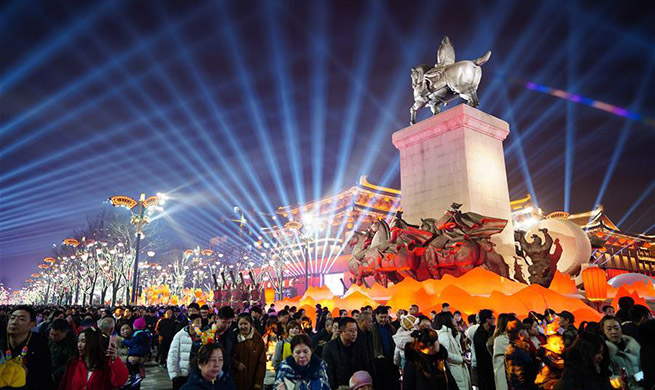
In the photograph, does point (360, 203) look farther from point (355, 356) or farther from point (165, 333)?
point (355, 356)

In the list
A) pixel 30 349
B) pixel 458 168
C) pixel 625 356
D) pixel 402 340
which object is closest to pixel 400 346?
pixel 402 340

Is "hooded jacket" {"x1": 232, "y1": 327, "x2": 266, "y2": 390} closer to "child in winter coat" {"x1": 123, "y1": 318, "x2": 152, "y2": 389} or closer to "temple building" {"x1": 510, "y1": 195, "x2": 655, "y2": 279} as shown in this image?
"child in winter coat" {"x1": 123, "y1": 318, "x2": 152, "y2": 389}

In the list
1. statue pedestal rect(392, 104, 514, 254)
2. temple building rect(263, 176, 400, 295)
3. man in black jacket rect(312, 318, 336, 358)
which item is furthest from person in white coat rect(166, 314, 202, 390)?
temple building rect(263, 176, 400, 295)

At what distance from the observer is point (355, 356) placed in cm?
471

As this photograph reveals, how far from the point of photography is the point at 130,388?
18.8 feet

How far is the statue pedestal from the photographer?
15.8 metres

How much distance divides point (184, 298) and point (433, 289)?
4295 cm

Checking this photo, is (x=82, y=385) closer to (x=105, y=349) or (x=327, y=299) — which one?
(x=105, y=349)

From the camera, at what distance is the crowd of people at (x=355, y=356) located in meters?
3.33

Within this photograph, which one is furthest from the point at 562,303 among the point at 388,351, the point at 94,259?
the point at 94,259

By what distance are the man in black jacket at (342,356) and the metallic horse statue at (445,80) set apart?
588 inches

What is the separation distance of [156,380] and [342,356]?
24.5 ft

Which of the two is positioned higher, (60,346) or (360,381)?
(60,346)

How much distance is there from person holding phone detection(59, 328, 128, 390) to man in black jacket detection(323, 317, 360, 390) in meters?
2.09
